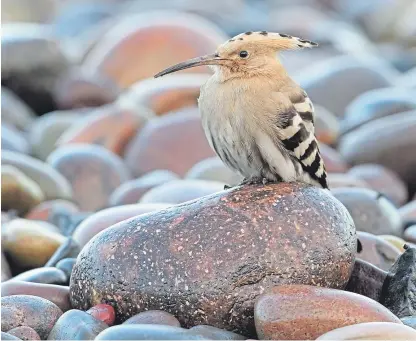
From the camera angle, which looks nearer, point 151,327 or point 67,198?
point 151,327

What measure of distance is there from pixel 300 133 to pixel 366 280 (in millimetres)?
962

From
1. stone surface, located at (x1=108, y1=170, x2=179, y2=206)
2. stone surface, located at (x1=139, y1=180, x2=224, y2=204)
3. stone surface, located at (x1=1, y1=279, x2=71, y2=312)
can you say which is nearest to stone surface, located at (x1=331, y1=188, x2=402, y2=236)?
stone surface, located at (x1=139, y1=180, x2=224, y2=204)

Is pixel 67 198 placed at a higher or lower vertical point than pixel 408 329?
lower

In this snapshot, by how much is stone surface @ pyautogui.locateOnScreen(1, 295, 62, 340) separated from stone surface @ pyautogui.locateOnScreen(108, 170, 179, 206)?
328 cm

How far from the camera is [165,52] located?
14.4 meters

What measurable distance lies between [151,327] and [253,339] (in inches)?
25.7

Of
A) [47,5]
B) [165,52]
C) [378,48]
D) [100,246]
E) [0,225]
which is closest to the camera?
[100,246]

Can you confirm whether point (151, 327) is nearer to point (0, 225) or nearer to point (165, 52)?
point (0, 225)

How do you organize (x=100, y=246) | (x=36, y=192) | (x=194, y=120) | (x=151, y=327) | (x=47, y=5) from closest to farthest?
1. (x=151, y=327)
2. (x=100, y=246)
3. (x=36, y=192)
4. (x=194, y=120)
5. (x=47, y=5)

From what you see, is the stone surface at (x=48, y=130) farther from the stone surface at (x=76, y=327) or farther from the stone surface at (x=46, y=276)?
the stone surface at (x=76, y=327)

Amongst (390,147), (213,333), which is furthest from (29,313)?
(390,147)

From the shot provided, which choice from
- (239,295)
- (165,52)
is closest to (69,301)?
(239,295)

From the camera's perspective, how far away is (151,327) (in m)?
5.31

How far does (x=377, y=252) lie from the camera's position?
23.0 ft
